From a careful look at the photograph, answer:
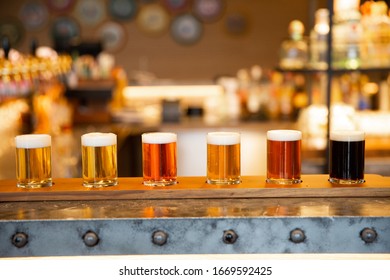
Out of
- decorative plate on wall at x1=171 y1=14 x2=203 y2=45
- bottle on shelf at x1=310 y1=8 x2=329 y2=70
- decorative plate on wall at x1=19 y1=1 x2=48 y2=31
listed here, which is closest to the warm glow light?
decorative plate on wall at x1=171 y1=14 x2=203 y2=45

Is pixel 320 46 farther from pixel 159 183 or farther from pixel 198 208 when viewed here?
pixel 198 208

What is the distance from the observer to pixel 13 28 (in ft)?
33.5

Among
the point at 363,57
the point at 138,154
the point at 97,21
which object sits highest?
the point at 97,21

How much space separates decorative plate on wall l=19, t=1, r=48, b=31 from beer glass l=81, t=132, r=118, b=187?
8.55 metres

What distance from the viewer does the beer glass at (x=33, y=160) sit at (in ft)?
6.83

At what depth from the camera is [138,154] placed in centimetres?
633

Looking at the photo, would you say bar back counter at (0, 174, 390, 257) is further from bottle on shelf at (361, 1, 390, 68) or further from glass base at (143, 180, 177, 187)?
bottle on shelf at (361, 1, 390, 68)

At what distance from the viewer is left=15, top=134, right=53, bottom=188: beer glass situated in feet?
6.83

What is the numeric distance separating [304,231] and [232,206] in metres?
0.24

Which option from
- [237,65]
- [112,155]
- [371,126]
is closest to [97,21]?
[237,65]

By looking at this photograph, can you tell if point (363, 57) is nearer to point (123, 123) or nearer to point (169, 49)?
point (123, 123)

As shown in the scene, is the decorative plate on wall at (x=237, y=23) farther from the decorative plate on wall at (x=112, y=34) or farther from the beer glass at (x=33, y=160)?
the beer glass at (x=33, y=160)

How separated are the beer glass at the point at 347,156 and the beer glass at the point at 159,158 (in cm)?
51

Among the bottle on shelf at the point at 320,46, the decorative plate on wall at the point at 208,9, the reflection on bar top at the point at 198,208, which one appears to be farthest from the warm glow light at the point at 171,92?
the reflection on bar top at the point at 198,208
